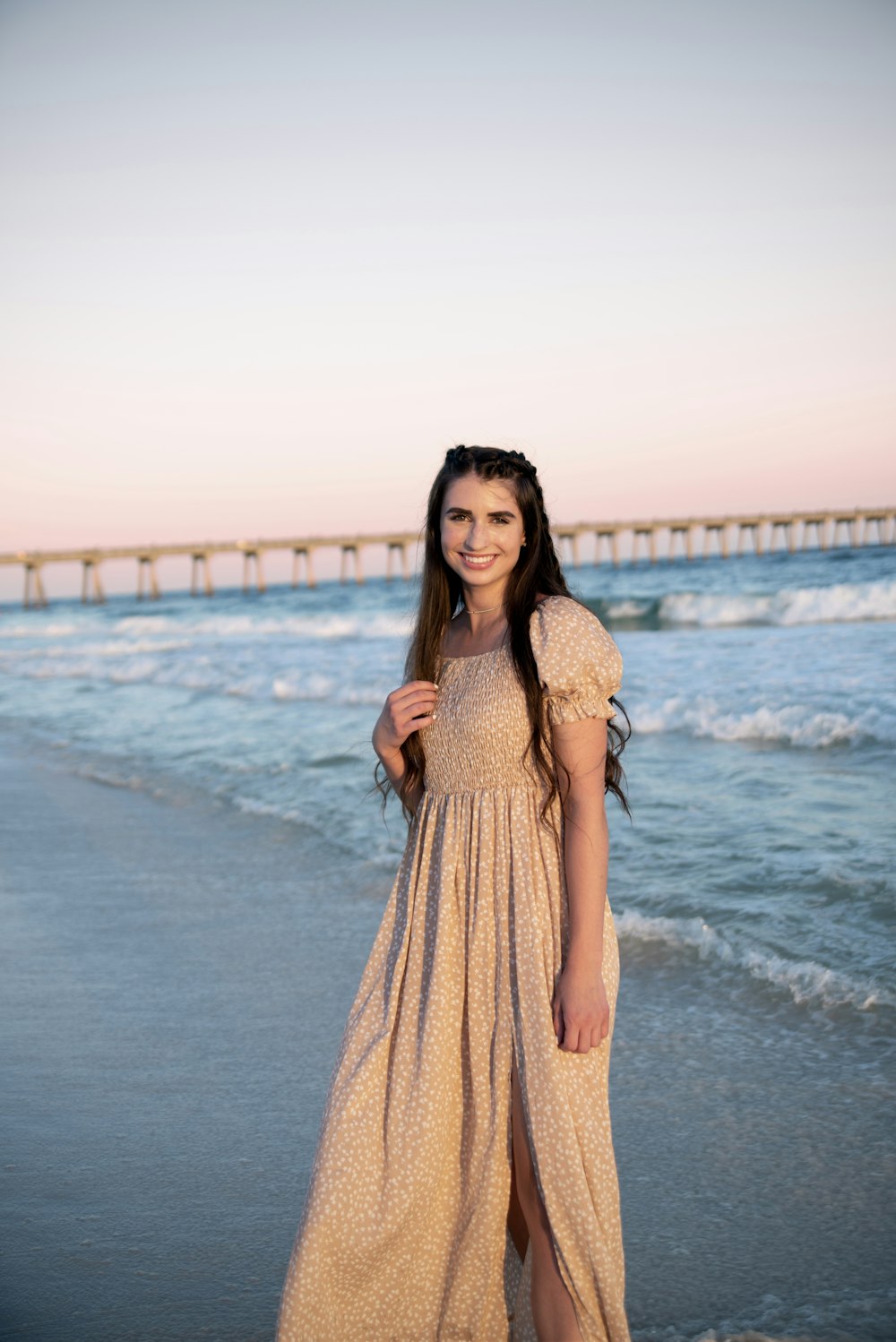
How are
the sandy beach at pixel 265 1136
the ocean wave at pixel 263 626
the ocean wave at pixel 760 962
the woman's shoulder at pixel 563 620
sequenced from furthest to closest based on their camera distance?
the ocean wave at pixel 263 626 < the ocean wave at pixel 760 962 < the sandy beach at pixel 265 1136 < the woman's shoulder at pixel 563 620

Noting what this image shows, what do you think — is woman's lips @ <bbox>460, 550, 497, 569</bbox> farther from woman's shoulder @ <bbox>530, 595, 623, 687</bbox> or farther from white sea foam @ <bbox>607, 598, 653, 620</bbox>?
white sea foam @ <bbox>607, 598, 653, 620</bbox>

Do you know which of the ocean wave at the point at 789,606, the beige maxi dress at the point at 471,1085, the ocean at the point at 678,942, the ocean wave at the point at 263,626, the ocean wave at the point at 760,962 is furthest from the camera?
the ocean wave at the point at 263,626

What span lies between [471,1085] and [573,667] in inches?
31.2

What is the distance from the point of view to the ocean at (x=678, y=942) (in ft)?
8.30

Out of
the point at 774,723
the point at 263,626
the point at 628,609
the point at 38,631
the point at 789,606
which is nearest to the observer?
the point at 774,723

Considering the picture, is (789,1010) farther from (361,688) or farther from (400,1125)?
(361,688)

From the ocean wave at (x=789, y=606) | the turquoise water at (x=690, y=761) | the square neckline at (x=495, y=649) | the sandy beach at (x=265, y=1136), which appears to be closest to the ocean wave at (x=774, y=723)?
the turquoise water at (x=690, y=761)

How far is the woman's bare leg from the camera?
2.01 meters

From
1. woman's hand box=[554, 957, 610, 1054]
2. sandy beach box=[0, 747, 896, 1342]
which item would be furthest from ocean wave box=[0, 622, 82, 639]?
woman's hand box=[554, 957, 610, 1054]

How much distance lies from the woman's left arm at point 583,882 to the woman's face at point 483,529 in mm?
379

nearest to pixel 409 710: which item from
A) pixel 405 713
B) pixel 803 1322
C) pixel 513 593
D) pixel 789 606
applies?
pixel 405 713

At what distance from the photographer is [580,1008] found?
6.63 ft

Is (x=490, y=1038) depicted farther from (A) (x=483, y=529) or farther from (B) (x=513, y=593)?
(A) (x=483, y=529)

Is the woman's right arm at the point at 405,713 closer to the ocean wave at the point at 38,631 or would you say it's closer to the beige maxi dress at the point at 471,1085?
the beige maxi dress at the point at 471,1085
